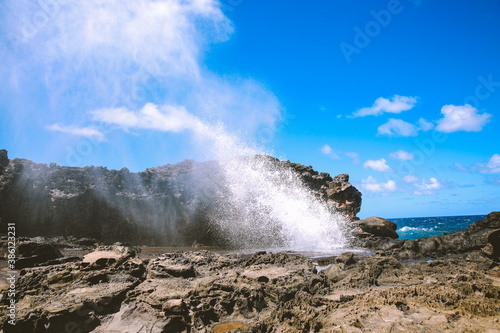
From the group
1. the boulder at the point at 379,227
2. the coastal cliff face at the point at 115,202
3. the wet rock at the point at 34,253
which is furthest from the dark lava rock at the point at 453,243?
the wet rock at the point at 34,253

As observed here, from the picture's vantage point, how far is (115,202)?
2378 centimetres

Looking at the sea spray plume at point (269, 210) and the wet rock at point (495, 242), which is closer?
the wet rock at point (495, 242)

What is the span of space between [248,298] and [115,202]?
22.0 m

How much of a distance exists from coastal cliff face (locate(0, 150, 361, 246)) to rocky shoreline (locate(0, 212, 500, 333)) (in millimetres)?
15726

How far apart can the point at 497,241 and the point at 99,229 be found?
26997mm

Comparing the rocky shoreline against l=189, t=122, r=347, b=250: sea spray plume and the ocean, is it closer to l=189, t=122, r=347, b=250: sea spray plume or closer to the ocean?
Result: l=189, t=122, r=347, b=250: sea spray plume

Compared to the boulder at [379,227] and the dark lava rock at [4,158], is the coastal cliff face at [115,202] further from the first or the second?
the boulder at [379,227]

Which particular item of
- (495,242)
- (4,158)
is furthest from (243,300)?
(4,158)

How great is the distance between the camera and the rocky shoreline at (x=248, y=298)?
4.80 meters

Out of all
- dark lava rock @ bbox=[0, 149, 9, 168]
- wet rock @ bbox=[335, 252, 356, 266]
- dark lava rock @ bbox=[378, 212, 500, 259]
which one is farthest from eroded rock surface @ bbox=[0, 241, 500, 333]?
dark lava rock @ bbox=[0, 149, 9, 168]

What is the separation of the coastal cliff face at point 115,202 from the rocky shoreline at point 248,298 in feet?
51.6

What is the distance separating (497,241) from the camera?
809 cm

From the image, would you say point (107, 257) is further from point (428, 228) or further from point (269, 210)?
point (428, 228)

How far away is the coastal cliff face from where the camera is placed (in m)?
22.4
